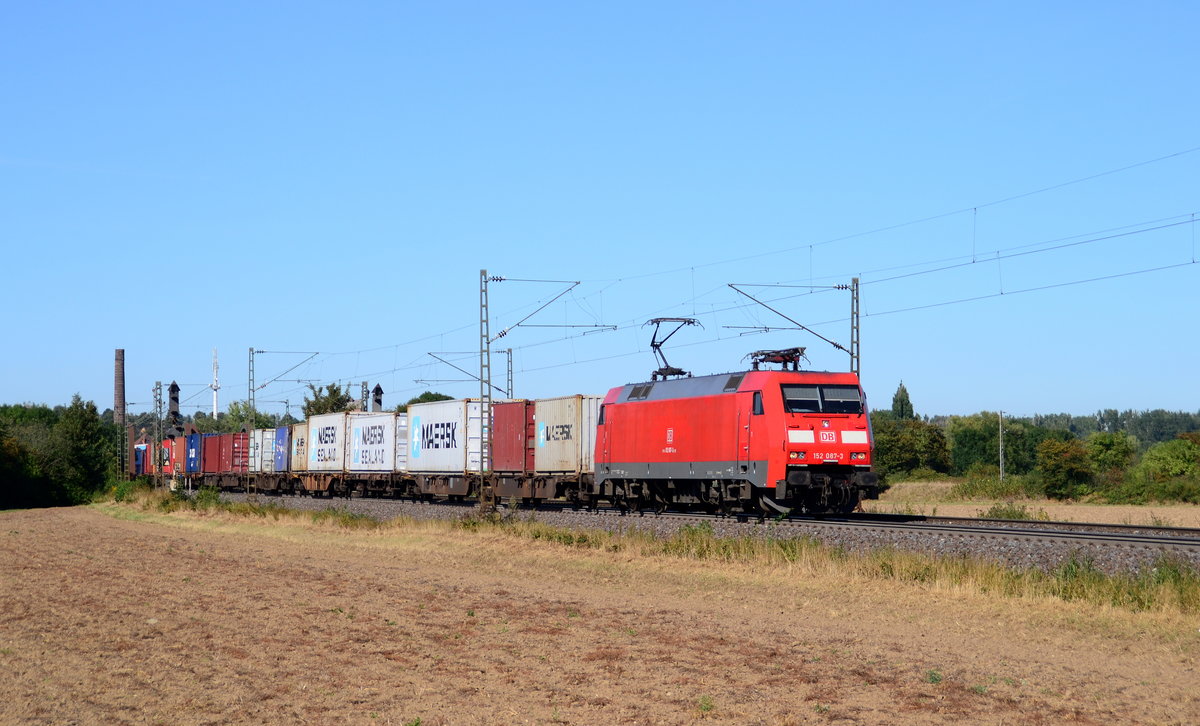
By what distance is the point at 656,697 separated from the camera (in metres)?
11.5

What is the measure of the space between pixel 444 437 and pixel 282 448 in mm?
21482

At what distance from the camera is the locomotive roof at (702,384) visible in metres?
29.1

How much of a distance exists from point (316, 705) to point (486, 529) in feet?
67.4

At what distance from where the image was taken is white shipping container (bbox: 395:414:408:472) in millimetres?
51562

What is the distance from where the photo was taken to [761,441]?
93.4ft

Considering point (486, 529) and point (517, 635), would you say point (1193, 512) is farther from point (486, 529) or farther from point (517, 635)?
point (517, 635)

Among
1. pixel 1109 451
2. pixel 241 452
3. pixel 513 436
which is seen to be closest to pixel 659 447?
pixel 513 436

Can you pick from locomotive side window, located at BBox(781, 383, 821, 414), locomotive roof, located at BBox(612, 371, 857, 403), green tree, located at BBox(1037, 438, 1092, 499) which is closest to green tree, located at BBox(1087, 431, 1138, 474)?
green tree, located at BBox(1037, 438, 1092, 499)

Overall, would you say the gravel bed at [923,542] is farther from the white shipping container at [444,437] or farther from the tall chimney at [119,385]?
the tall chimney at [119,385]

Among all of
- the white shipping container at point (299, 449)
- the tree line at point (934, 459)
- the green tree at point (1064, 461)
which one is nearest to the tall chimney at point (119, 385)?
the tree line at point (934, 459)

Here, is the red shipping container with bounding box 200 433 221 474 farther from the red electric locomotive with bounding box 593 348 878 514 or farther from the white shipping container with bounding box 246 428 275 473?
the red electric locomotive with bounding box 593 348 878 514

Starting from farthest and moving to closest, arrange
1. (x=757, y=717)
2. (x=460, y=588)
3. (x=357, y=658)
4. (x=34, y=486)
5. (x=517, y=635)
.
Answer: (x=34, y=486), (x=460, y=588), (x=517, y=635), (x=357, y=658), (x=757, y=717)

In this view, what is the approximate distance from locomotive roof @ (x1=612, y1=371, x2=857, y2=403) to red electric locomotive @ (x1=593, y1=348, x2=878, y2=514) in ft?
0.11

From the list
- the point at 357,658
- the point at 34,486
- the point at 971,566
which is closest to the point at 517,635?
the point at 357,658
